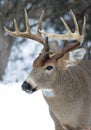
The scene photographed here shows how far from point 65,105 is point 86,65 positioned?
1117 millimetres

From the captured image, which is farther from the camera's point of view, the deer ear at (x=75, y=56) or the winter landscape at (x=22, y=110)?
the winter landscape at (x=22, y=110)

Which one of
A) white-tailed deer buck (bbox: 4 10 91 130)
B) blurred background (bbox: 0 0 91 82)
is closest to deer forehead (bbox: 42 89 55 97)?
white-tailed deer buck (bbox: 4 10 91 130)

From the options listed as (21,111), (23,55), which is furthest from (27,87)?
(23,55)

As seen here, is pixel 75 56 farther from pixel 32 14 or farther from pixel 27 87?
pixel 32 14

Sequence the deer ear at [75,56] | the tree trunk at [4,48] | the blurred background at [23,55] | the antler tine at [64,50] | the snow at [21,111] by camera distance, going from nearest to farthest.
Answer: the antler tine at [64,50], the deer ear at [75,56], the snow at [21,111], the blurred background at [23,55], the tree trunk at [4,48]

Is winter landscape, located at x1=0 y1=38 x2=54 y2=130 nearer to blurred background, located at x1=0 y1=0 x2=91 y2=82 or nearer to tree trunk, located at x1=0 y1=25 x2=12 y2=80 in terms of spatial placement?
tree trunk, located at x1=0 y1=25 x2=12 y2=80

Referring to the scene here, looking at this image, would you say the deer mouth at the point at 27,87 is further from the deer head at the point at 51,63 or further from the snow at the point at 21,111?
the snow at the point at 21,111

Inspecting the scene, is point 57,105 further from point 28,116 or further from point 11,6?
point 11,6

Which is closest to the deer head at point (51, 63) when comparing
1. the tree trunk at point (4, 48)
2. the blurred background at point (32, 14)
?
the blurred background at point (32, 14)

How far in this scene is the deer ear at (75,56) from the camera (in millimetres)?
6859

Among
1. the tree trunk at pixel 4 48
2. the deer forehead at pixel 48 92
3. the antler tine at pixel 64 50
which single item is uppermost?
the antler tine at pixel 64 50

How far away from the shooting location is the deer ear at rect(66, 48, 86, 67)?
22.5 feet

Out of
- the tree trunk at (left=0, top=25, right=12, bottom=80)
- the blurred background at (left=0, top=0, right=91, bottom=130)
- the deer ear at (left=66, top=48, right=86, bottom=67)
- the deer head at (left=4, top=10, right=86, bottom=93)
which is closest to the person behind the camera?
the deer head at (left=4, top=10, right=86, bottom=93)

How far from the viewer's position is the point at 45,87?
6719 millimetres
